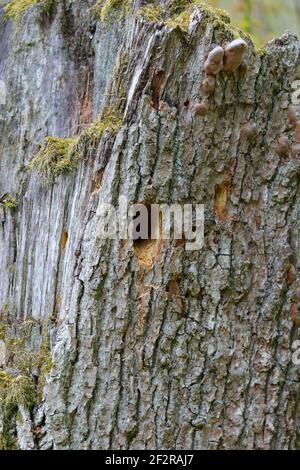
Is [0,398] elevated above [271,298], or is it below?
below

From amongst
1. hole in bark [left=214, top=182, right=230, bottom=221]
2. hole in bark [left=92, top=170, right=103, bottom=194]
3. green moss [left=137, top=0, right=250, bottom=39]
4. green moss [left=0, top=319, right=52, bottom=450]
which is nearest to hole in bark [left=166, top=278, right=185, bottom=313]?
hole in bark [left=214, top=182, right=230, bottom=221]

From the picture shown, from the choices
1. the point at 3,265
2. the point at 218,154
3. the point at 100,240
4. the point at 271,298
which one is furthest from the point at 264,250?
the point at 3,265

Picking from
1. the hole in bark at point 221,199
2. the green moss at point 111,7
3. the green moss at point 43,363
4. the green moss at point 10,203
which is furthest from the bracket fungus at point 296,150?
the green moss at point 10,203

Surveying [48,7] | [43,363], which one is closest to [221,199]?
[43,363]

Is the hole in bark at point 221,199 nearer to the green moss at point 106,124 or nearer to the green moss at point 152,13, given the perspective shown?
the green moss at point 106,124

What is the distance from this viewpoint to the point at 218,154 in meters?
3.06

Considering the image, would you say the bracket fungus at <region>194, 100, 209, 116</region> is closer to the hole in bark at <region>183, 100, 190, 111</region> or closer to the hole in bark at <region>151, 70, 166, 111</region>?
the hole in bark at <region>183, 100, 190, 111</region>

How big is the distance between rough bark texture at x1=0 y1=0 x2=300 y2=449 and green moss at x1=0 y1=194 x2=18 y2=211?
28.5 inches

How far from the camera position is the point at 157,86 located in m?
3.09

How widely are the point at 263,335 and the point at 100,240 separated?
0.85m

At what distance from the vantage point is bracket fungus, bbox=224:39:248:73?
300 cm

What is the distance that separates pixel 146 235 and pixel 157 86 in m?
0.69

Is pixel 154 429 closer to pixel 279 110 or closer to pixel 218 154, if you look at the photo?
pixel 218 154

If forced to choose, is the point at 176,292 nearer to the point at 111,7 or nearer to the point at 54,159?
the point at 54,159
